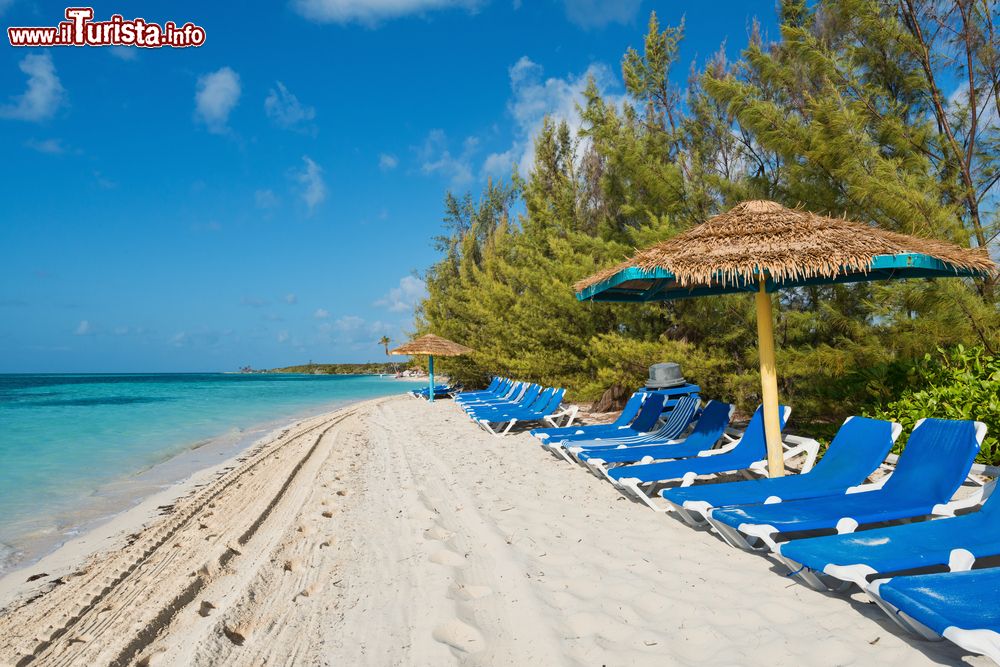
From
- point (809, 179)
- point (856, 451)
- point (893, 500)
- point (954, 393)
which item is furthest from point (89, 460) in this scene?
point (954, 393)

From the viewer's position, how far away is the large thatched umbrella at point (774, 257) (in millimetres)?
3623

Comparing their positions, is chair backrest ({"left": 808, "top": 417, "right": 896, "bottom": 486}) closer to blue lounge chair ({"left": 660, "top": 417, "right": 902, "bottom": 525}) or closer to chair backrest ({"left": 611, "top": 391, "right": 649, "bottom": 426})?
blue lounge chair ({"left": 660, "top": 417, "right": 902, "bottom": 525})

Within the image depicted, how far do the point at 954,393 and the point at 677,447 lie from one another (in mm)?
2329

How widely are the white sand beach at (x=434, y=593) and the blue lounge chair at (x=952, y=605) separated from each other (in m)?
0.26

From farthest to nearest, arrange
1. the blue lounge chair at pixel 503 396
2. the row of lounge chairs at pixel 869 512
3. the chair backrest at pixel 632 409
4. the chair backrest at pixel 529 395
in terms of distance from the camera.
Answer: the blue lounge chair at pixel 503 396 → the chair backrest at pixel 529 395 → the chair backrest at pixel 632 409 → the row of lounge chairs at pixel 869 512

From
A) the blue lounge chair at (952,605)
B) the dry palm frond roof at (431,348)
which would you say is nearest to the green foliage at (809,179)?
the blue lounge chair at (952,605)

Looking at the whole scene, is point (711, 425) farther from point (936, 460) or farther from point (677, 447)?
point (936, 460)

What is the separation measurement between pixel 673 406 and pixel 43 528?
680 centimetres

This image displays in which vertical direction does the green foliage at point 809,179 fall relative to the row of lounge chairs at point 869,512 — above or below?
above

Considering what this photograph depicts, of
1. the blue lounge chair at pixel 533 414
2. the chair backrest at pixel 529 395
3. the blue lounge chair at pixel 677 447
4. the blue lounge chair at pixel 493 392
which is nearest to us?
the blue lounge chair at pixel 677 447

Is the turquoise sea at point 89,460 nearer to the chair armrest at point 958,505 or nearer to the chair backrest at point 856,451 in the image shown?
the chair backrest at point 856,451

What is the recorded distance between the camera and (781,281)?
4.59 metres

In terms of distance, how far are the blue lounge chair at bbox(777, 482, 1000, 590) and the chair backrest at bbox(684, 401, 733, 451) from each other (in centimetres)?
248

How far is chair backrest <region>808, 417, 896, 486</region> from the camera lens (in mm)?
3740
